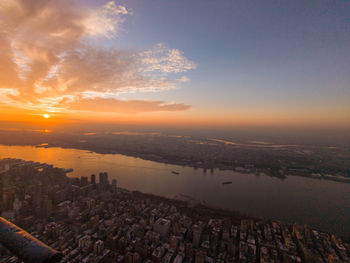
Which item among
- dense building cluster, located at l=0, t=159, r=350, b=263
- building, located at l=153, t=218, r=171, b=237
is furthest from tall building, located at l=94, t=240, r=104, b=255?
building, located at l=153, t=218, r=171, b=237

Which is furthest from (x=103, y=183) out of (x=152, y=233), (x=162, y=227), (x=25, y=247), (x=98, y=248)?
(x=25, y=247)

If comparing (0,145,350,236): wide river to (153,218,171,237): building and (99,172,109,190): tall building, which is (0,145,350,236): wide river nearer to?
(99,172,109,190): tall building

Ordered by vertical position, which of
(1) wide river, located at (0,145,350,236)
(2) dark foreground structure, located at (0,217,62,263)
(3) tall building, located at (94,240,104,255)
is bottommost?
(1) wide river, located at (0,145,350,236)

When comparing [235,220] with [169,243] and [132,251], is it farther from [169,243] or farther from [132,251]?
[132,251]

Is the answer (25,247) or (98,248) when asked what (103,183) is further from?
(25,247)

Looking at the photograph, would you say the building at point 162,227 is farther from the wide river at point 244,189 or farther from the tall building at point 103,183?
the tall building at point 103,183

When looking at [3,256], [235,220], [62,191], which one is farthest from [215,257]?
[62,191]
